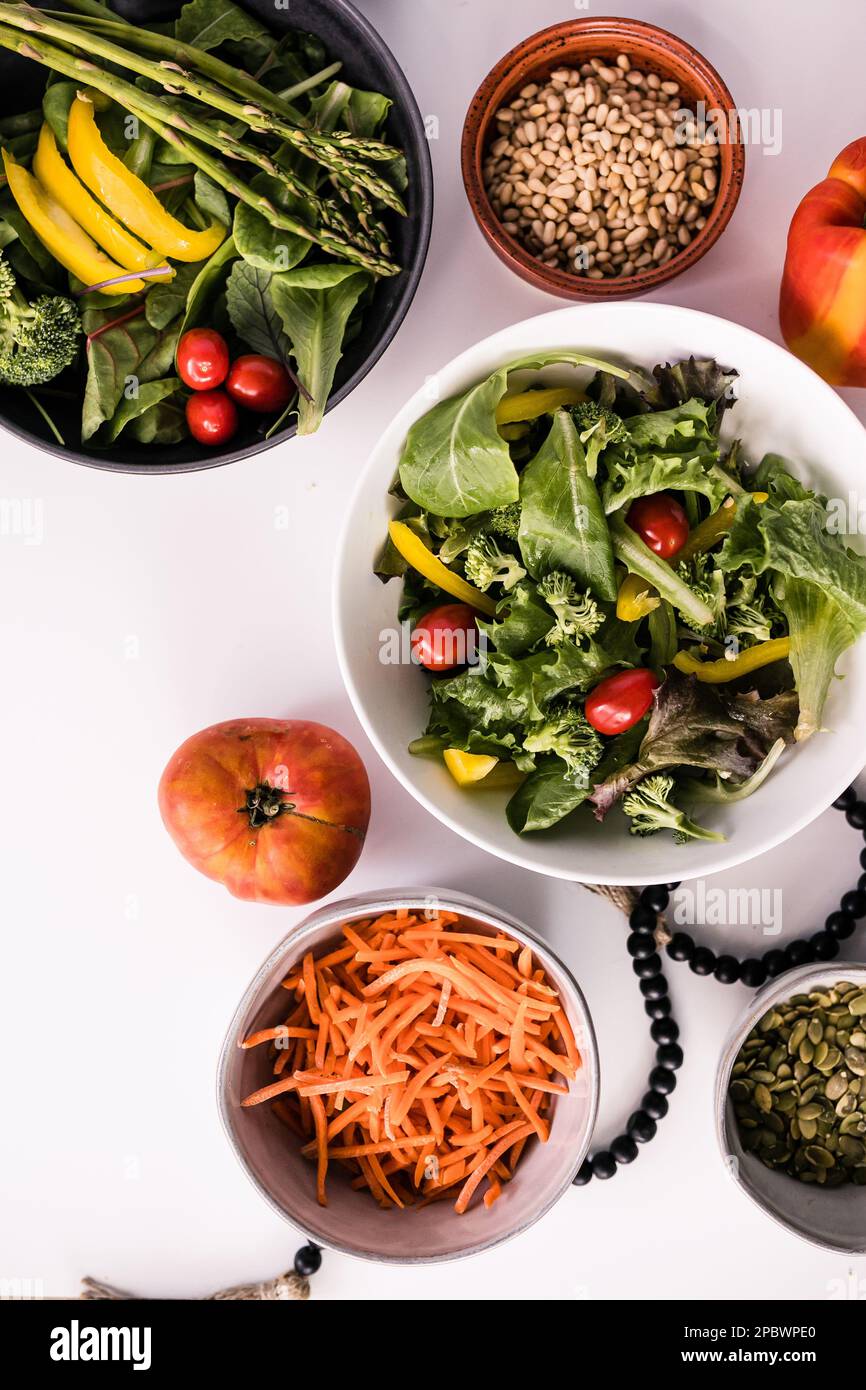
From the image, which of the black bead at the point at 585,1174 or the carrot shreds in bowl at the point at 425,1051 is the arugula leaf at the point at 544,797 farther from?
the black bead at the point at 585,1174

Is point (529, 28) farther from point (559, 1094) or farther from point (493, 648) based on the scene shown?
point (559, 1094)

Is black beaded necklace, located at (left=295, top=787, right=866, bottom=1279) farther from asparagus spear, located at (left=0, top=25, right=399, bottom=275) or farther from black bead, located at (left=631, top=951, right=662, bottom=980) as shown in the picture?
asparagus spear, located at (left=0, top=25, right=399, bottom=275)

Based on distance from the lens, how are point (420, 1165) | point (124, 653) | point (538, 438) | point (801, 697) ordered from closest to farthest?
point (801, 697) → point (538, 438) → point (420, 1165) → point (124, 653)

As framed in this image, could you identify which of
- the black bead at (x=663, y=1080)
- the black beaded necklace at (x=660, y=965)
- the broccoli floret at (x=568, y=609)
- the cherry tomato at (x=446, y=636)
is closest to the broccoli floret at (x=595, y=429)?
the broccoli floret at (x=568, y=609)

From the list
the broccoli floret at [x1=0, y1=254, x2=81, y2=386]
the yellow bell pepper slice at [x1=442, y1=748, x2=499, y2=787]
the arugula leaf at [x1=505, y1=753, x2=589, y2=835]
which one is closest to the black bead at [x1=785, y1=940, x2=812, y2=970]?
the arugula leaf at [x1=505, y1=753, x2=589, y2=835]

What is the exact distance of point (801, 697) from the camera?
1211 mm

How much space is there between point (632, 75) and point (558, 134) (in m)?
0.13

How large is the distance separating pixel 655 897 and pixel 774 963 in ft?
0.66

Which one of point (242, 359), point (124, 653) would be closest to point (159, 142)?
point (242, 359)

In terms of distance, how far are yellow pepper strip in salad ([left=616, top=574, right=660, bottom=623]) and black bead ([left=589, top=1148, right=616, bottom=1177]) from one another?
79 centimetres

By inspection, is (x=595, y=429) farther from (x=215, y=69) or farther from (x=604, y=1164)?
(x=604, y=1164)

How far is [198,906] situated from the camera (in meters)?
1.55

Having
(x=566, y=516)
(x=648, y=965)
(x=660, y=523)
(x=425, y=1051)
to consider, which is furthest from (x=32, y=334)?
(x=648, y=965)

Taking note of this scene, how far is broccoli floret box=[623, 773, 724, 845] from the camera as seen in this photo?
1234 millimetres
